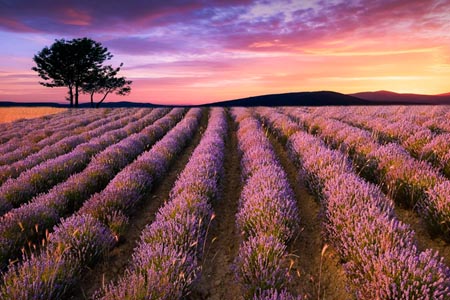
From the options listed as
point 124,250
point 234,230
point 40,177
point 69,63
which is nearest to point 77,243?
point 124,250

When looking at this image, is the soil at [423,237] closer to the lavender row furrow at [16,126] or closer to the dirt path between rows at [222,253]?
the dirt path between rows at [222,253]

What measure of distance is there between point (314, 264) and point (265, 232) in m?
0.64

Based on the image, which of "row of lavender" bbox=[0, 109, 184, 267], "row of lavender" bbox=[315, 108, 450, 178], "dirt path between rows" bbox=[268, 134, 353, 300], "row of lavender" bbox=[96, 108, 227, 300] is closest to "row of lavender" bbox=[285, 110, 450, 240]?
"row of lavender" bbox=[315, 108, 450, 178]

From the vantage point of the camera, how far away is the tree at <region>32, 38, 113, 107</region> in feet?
122

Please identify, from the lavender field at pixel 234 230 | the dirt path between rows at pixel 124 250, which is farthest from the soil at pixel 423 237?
the dirt path between rows at pixel 124 250

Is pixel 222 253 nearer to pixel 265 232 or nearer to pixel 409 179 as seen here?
pixel 265 232

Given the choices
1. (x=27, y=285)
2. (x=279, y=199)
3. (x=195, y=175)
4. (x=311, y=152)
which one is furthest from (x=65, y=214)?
(x=311, y=152)

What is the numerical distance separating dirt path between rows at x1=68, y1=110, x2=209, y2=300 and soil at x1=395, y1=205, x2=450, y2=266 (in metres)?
3.21

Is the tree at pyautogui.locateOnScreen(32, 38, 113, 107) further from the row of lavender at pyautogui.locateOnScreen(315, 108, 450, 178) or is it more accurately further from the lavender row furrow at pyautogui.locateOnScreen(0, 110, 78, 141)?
the row of lavender at pyautogui.locateOnScreen(315, 108, 450, 178)

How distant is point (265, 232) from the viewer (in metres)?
3.48

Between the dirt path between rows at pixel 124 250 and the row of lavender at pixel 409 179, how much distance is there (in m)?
3.39

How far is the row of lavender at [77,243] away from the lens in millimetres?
2598

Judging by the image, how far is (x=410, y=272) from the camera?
2.38 metres

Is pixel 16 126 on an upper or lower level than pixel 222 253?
upper
